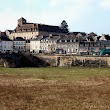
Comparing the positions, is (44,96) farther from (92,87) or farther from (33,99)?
(92,87)

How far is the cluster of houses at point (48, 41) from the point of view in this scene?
88.2m

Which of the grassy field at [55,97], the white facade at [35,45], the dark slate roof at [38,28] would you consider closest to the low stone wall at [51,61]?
the grassy field at [55,97]

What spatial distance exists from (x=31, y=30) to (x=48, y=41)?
81.5ft

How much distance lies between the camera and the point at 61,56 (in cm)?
6900

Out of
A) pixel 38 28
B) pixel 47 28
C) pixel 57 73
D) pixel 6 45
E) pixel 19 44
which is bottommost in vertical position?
pixel 57 73

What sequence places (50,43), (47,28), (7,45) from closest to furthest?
1. (50,43)
2. (7,45)
3. (47,28)

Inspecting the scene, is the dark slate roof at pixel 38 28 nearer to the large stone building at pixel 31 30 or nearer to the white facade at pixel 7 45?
the large stone building at pixel 31 30

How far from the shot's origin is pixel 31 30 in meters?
124

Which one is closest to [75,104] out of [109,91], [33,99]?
[33,99]

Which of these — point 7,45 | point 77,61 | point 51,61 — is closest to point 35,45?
point 7,45

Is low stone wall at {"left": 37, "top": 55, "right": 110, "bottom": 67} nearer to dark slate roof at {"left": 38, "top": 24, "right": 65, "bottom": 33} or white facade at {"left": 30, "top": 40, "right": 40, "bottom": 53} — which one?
white facade at {"left": 30, "top": 40, "right": 40, "bottom": 53}

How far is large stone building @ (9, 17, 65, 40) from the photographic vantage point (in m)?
122

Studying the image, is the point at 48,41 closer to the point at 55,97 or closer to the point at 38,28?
the point at 38,28

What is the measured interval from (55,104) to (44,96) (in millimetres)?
3181
